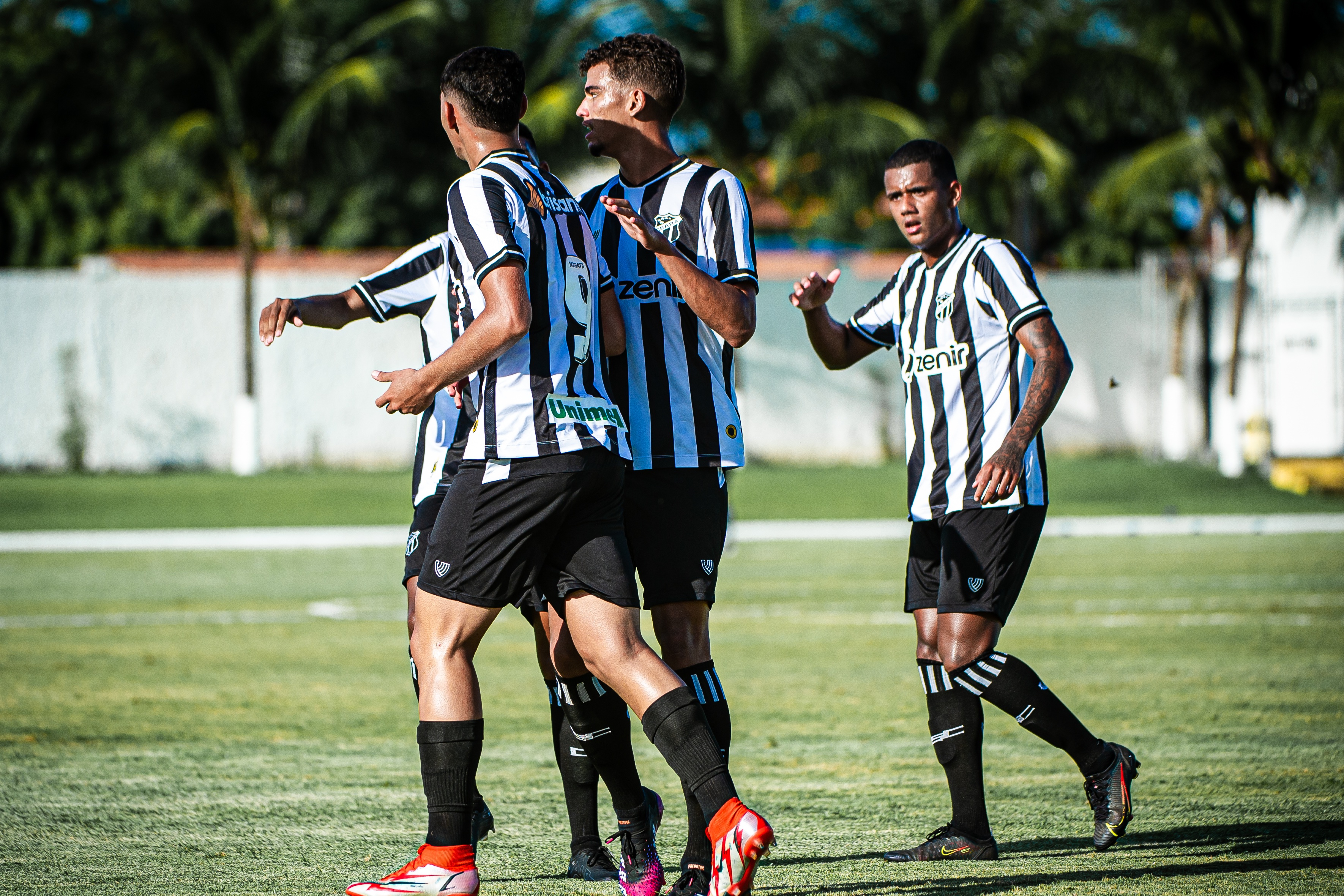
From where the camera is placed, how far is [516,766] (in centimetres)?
568

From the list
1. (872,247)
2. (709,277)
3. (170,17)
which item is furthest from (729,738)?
(872,247)

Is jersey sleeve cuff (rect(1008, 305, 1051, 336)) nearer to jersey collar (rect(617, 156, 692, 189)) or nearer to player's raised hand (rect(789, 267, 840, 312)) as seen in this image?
player's raised hand (rect(789, 267, 840, 312))

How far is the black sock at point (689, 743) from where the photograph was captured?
11.7ft

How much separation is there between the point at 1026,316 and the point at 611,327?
135 centimetres

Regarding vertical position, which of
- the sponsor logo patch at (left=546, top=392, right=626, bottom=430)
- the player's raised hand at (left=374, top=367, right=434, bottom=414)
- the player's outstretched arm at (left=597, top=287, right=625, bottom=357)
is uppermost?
the player's outstretched arm at (left=597, top=287, right=625, bottom=357)

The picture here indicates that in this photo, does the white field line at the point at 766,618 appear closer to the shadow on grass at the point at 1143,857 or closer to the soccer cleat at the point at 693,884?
the shadow on grass at the point at 1143,857

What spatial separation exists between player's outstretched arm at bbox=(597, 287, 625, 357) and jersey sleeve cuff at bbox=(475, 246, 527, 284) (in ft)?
1.36

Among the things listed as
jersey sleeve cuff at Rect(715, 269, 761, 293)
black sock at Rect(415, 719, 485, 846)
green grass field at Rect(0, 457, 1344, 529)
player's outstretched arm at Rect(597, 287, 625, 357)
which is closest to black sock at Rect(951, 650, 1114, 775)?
jersey sleeve cuff at Rect(715, 269, 761, 293)

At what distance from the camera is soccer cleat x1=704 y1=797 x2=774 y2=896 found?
3379 mm

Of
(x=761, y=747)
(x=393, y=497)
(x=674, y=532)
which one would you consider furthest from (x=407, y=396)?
(x=393, y=497)

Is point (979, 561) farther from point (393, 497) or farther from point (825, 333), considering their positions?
point (393, 497)

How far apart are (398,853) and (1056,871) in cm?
189

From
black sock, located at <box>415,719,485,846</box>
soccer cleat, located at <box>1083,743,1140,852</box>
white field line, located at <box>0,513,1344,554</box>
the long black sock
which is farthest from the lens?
white field line, located at <box>0,513,1344,554</box>

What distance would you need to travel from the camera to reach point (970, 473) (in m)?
4.59
